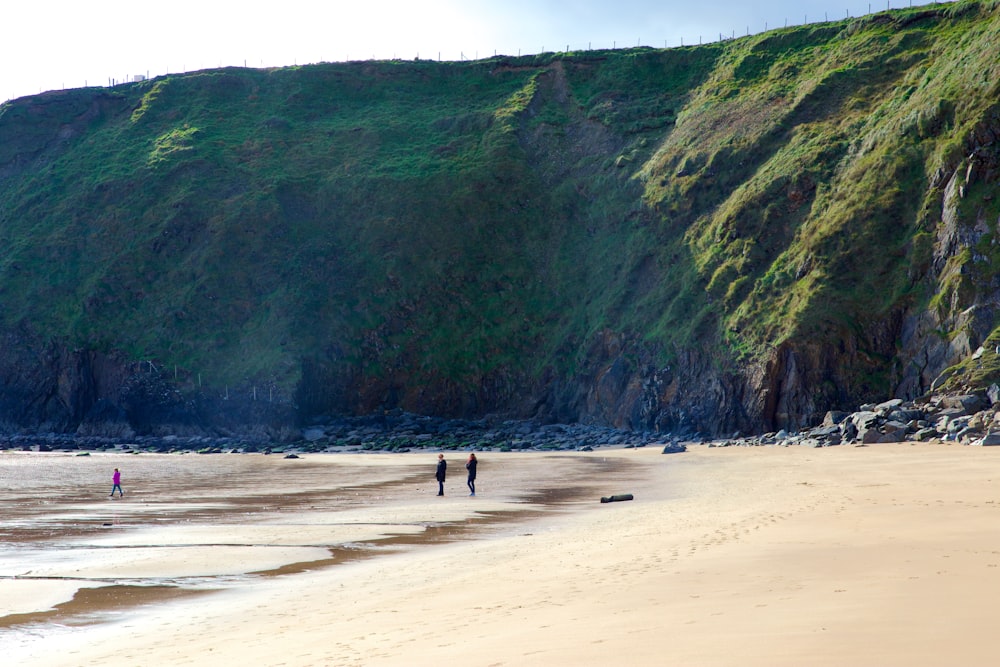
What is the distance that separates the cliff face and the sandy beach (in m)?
21.2

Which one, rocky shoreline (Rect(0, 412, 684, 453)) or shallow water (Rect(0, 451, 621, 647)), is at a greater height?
shallow water (Rect(0, 451, 621, 647))

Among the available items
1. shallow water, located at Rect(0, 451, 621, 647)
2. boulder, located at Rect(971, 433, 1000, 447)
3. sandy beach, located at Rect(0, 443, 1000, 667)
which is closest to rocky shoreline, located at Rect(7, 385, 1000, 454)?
boulder, located at Rect(971, 433, 1000, 447)

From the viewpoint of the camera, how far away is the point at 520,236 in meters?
67.1

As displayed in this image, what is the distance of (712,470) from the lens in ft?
95.9

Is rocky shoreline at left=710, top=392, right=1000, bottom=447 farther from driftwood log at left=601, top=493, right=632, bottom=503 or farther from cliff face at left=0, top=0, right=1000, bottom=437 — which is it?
driftwood log at left=601, top=493, right=632, bottom=503

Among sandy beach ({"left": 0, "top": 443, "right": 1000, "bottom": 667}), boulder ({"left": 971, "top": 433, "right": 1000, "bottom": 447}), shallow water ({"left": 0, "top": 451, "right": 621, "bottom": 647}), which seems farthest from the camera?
boulder ({"left": 971, "top": 433, "right": 1000, "bottom": 447})

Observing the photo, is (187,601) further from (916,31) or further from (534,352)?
(916,31)

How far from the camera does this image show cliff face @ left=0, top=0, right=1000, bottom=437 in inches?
1684

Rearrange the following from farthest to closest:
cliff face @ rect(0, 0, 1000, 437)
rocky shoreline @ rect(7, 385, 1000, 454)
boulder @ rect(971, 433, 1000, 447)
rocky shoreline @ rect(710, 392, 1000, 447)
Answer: cliff face @ rect(0, 0, 1000, 437) → rocky shoreline @ rect(7, 385, 1000, 454) → rocky shoreline @ rect(710, 392, 1000, 447) → boulder @ rect(971, 433, 1000, 447)

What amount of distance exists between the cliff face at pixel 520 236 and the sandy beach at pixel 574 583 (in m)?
21.2

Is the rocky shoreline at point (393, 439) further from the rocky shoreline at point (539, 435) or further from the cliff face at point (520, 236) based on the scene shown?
the cliff face at point (520, 236)

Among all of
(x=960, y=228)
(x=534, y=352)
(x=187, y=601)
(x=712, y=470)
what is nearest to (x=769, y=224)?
(x=960, y=228)

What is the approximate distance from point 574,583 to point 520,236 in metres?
57.3

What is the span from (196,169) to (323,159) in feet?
33.7
